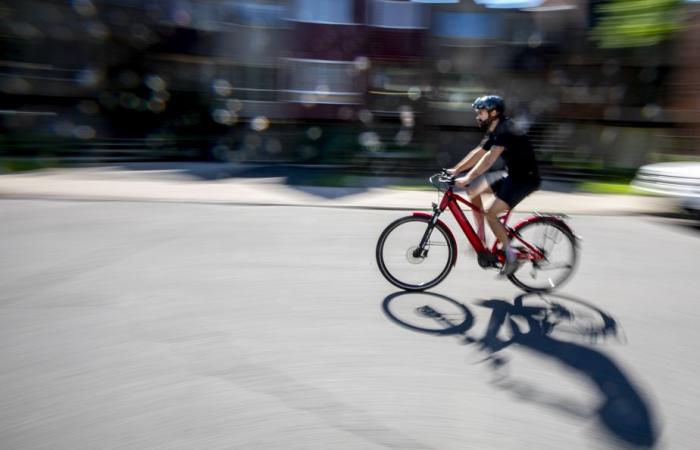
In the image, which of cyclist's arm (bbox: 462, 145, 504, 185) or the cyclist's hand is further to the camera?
the cyclist's hand

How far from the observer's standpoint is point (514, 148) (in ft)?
18.5

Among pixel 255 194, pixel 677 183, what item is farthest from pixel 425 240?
pixel 255 194

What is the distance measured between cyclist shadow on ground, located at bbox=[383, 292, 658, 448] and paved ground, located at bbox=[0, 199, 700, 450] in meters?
0.02

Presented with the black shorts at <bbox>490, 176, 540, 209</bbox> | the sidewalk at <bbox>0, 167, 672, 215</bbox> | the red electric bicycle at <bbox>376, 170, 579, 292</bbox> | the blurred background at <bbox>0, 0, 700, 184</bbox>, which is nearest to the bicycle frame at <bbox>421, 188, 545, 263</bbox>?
the red electric bicycle at <bbox>376, 170, 579, 292</bbox>

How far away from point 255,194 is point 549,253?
7367mm

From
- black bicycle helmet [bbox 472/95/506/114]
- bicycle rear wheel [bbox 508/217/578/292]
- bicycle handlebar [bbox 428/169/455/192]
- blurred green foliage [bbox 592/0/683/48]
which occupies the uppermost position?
blurred green foliage [bbox 592/0/683/48]

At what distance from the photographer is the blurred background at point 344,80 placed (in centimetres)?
2030

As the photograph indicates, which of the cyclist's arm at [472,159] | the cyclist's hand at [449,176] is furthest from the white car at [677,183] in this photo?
the cyclist's hand at [449,176]

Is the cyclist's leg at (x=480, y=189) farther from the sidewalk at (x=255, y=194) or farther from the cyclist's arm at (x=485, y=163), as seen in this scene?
the sidewalk at (x=255, y=194)

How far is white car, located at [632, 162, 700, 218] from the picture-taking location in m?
9.77

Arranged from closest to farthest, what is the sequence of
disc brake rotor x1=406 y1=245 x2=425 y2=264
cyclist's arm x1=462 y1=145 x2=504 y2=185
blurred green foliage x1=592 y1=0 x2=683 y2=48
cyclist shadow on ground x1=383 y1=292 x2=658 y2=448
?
cyclist shadow on ground x1=383 y1=292 x2=658 y2=448 → cyclist's arm x1=462 y1=145 x2=504 y2=185 → disc brake rotor x1=406 y1=245 x2=425 y2=264 → blurred green foliage x1=592 y1=0 x2=683 y2=48

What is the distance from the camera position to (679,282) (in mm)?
6734

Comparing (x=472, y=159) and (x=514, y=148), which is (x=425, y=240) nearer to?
(x=472, y=159)

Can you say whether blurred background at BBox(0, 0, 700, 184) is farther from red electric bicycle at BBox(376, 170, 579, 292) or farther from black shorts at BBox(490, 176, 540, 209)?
black shorts at BBox(490, 176, 540, 209)
